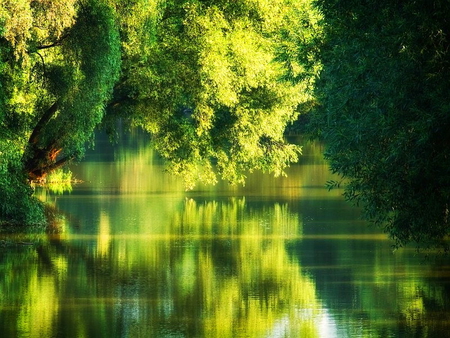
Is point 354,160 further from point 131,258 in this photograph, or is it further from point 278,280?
point 131,258

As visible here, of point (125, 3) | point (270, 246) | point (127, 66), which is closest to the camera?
point (270, 246)

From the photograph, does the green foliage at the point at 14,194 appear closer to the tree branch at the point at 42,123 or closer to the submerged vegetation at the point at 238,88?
the submerged vegetation at the point at 238,88

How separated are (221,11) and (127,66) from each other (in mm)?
3811

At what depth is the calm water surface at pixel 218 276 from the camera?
16797 mm

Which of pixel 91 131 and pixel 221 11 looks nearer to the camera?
pixel 91 131

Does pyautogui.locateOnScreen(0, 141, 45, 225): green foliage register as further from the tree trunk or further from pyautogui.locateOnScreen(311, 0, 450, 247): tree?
pyautogui.locateOnScreen(311, 0, 450, 247): tree

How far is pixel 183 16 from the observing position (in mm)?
34219

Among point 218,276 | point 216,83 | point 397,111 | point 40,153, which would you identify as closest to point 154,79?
point 216,83

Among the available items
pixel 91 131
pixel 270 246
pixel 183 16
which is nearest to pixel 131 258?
pixel 270 246

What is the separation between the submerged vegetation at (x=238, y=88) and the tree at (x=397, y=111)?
0.03 meters

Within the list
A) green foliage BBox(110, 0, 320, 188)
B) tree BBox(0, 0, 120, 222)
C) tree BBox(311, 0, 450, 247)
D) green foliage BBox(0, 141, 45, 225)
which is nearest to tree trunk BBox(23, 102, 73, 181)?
tree BBox(0, 0, 120, 222)

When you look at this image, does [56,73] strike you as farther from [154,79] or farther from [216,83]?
[216,83]

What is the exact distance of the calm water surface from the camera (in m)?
16.8

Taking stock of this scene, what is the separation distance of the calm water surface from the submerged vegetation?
4.19 ft
